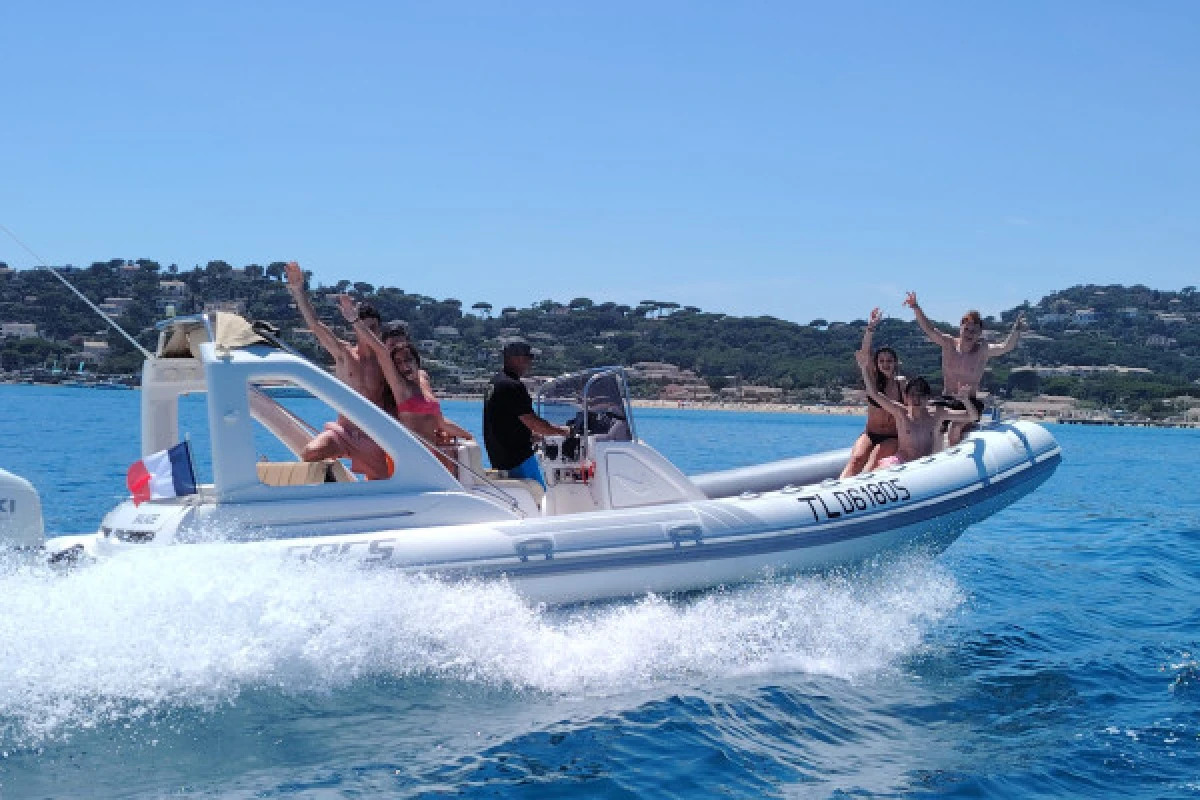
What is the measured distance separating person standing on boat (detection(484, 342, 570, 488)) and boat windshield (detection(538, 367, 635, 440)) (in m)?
0.17

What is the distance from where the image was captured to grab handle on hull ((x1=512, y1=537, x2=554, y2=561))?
6676mm

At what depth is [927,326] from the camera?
989 centimetres

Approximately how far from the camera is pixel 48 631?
18.1 ft

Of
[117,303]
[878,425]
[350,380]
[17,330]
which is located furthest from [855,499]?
[17,330]

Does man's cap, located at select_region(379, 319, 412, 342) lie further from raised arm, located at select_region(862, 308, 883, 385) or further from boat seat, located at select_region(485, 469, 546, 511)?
raised arm, located at select_region(862, 308, 883, 385)

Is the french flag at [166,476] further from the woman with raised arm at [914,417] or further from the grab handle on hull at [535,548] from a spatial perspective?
the woman with raised arm at [914,417]

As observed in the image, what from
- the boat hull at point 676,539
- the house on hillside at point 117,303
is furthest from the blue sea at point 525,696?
the house on hillside at point 117,303

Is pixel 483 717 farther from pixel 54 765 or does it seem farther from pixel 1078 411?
pixel 1078 411

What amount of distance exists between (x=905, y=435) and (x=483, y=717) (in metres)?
4.47

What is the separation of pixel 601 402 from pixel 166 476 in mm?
2638

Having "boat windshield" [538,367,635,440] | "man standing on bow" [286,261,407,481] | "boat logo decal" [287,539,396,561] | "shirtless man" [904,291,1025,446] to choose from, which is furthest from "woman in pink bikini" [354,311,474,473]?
"shirtless man" [904,291,1025,446]

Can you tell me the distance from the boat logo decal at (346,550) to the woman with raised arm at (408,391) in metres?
0.96

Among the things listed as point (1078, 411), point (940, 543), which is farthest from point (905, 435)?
point (1078, 411)

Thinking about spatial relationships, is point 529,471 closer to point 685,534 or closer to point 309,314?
point 685,534
